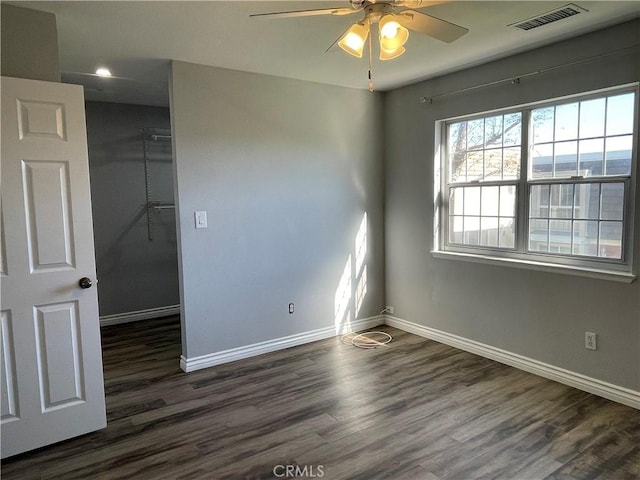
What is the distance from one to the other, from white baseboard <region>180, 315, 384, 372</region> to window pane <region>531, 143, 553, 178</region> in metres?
2.19

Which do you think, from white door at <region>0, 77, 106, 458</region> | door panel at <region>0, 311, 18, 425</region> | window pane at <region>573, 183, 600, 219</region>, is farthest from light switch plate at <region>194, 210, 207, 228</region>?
window pane at <region>573, 183, 600, 219</region>

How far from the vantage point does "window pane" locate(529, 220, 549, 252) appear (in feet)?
10.9

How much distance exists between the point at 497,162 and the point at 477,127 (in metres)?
0.38

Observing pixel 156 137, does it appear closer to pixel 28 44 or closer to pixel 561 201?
pixel 28 44

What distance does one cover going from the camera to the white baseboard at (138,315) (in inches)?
192

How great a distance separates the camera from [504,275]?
353 centimetres

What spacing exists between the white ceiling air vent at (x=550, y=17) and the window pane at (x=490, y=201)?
131 centimetres

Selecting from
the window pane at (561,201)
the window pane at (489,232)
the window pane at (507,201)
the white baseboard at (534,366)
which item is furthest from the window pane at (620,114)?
the white baseboard at (534,366)

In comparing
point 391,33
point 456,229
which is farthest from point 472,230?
point 391,33

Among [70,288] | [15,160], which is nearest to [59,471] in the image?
[70,288]

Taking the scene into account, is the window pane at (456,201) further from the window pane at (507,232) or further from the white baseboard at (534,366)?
the white baseboard at (534,366)

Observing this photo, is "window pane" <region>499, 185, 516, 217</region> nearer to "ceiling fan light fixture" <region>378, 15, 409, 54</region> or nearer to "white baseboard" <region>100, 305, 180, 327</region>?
"ceiling fan light fixture" <region>378, 15, 409, 54</region>

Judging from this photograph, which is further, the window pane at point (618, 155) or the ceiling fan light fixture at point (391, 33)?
the window pane at point (618, 155)

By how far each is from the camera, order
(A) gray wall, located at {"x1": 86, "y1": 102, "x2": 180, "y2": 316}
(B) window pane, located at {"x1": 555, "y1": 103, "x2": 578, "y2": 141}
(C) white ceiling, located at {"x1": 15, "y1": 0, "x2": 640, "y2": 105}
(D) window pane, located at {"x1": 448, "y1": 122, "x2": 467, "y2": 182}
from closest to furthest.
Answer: (C) white ceiling, located at {"x1": 15, "y1": 0, "x2": 640, "y2": 105}
(B) window pane, located at {"x1": 555, "y1": 103, "x2": 578, "y2": 141}
(D) window pane, located at {"x1": 448, "y1": 122, "x2": 467, "y2": 182}
(A) gray wall, located at {"x1": 86, "y1": 102, "x2": 180, "y2": 316}
